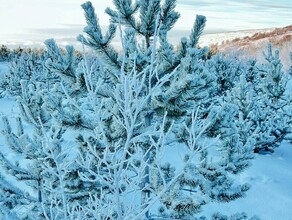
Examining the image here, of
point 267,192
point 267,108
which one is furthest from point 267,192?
point 267,108

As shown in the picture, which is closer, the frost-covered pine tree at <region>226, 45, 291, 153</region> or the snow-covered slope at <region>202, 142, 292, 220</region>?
the snow-covered slope at <region>202, 142, 292, 220</region>

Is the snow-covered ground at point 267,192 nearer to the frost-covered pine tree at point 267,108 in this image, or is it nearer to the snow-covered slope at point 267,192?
the snow-covered slope at point 267,192

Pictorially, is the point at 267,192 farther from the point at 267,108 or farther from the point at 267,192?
the point at 267,108

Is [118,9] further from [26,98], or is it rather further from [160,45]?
[26,98]

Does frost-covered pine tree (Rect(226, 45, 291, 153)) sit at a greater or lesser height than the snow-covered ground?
greater

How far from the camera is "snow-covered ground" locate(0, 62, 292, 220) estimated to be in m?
9.09

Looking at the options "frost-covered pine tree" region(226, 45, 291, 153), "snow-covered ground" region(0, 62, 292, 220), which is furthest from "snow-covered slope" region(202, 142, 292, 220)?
"frost-covered pine tree" region(226, 45, 291, 153)

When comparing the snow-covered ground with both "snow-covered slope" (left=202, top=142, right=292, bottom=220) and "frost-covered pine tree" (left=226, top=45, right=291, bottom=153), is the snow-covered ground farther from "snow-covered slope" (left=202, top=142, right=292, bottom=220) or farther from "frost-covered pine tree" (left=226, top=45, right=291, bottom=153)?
"frost-covered pine tree" (left=226, top=45, right=291, bottom=153)

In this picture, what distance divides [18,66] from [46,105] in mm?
24328

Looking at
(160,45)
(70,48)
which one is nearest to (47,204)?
(70,48)

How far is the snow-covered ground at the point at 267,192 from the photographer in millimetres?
9086

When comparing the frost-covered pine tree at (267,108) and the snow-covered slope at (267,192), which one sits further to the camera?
the frost-covered pine tree at (267,108)

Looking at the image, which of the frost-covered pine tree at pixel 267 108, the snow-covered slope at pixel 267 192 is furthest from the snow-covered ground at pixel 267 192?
the frost-covered pine tree at pixel 267 108

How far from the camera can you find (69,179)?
484 centimetres
